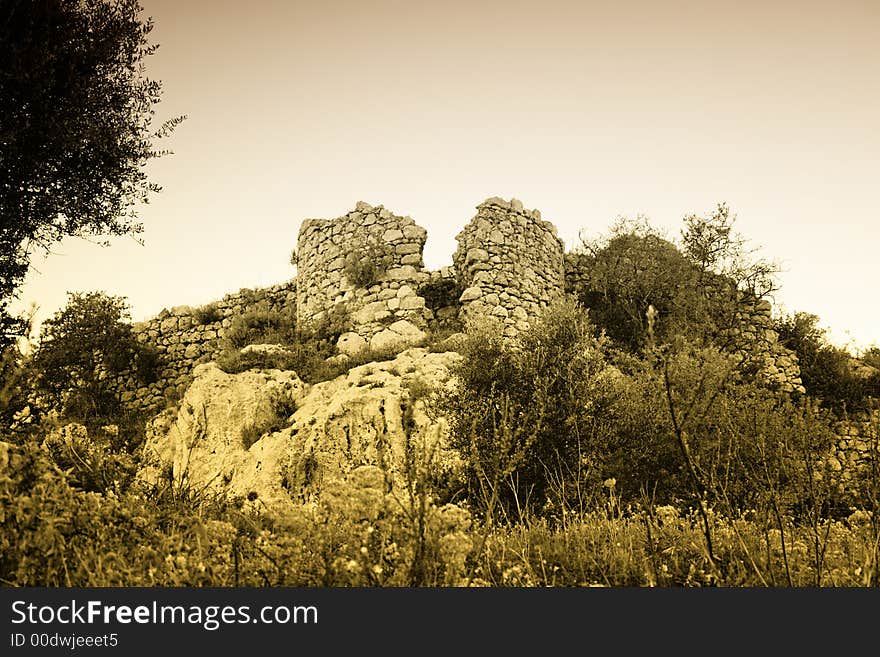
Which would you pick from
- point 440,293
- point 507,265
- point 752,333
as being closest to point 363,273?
point 440,293

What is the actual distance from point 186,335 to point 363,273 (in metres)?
5.13

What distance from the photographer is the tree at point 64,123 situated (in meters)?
6.88

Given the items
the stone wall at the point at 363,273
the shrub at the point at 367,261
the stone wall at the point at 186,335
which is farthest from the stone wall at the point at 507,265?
the stone wall at the point at 186,335

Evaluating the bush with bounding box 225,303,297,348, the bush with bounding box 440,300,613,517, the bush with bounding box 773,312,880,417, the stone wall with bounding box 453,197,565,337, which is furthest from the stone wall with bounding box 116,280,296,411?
the bush with bounding box 773,312,880,417

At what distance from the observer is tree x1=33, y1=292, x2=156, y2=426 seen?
1155 cm

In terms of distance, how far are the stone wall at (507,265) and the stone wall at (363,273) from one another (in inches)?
48.6

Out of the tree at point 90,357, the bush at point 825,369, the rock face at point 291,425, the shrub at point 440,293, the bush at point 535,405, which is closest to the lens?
the bush at point 535,405

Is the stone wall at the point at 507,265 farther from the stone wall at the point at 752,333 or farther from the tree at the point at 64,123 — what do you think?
the tree at the point at 64,123

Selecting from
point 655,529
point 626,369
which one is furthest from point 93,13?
point 626,369

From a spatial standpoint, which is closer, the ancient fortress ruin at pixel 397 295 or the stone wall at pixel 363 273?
the ancient fortress ruin at pixel 397 295

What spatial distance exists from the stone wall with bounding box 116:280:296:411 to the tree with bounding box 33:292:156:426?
0.33 meters

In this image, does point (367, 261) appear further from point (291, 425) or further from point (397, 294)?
point (291, 425)

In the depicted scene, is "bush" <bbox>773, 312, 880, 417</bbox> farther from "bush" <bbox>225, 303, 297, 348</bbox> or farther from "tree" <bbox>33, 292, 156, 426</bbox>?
"tree" <bbox>33, 292, 156, 426</bbox>

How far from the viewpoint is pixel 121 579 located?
265cm
